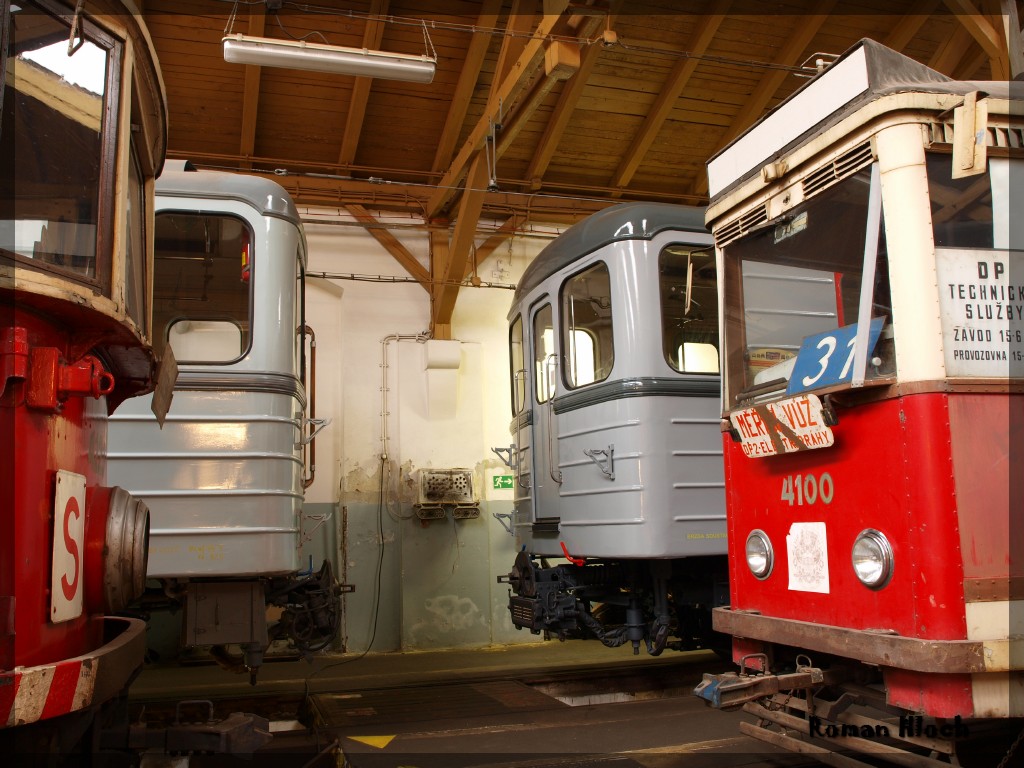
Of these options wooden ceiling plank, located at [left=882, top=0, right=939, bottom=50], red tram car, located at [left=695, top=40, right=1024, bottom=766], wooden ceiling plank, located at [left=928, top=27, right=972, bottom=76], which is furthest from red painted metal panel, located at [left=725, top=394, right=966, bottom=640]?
wooden ceiling plank, located at [left=928, top=27, right=972, bottom=76]

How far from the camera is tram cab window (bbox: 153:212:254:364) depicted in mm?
4512

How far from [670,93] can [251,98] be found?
4.10 m

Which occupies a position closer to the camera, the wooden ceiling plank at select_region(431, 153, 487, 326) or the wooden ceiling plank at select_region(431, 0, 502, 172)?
the wooden ceiling plank at select_region(431, 0, 502, 172)

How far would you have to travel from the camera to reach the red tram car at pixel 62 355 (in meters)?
1.84

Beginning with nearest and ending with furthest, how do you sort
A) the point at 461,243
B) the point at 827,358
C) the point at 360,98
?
Result: the point at 827,358 < the point at 360,98 < the point at 461,243

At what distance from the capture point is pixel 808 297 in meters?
2.99

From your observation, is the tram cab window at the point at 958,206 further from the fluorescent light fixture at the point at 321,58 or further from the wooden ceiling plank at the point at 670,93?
the wooden ceiling plank at the point at 670,93

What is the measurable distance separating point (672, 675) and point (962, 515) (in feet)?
14.0

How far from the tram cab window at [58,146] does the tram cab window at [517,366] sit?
4.25 metres

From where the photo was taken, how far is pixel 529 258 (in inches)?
376

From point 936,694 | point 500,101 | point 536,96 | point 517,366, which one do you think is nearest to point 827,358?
point 936,694

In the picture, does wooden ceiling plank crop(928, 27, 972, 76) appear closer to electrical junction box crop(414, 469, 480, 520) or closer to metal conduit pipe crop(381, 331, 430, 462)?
metal conduit pipe crop(381, 331, 430, 462)

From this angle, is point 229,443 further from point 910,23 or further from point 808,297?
point 910,23

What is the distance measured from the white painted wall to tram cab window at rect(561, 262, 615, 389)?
3.29 meters
